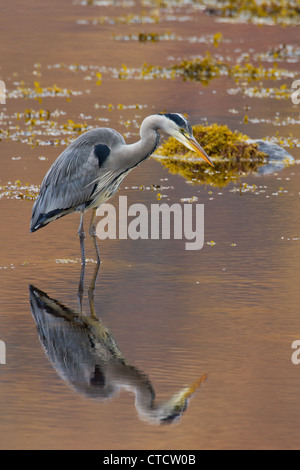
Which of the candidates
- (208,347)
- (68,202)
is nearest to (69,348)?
(208,347)

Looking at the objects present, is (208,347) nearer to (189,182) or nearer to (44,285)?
(44,285)

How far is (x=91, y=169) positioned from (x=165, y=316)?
7.32 ft

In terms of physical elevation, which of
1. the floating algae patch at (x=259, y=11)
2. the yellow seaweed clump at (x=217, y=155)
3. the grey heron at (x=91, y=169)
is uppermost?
the floating algae patch at (x=259, y=11)

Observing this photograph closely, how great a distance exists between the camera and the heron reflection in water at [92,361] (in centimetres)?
653

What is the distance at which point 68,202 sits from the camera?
33.0 ft

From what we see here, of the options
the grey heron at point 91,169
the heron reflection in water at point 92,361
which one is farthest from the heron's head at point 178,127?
the heron reflection in water at point 92,361

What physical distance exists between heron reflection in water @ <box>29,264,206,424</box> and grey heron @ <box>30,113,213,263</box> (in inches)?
60.8

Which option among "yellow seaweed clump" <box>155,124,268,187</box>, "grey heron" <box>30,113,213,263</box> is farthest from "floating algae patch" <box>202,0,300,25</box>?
"grey heron" <box>30,113,213,263</box>

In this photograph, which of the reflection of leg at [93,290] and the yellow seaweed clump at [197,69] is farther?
the yellow seaweed clump at [197,69]

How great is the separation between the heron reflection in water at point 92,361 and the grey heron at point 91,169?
1.54 m

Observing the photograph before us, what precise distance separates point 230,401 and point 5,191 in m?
6.34

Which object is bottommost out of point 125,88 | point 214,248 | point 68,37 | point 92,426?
point 92,426

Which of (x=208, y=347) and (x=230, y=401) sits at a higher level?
(x=208, y=347)

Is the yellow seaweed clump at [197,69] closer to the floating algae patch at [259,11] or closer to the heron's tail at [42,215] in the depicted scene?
the floating algae patch at [259,11]
